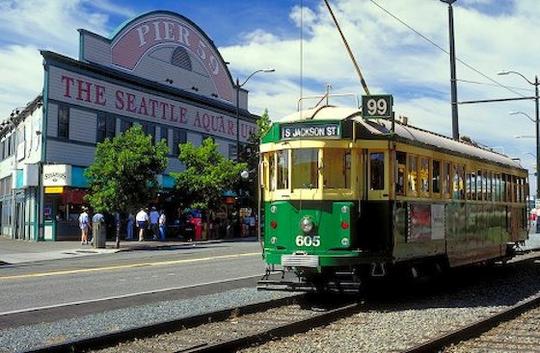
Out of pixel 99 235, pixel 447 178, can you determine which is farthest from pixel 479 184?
pixel 99 235

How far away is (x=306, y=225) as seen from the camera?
37.4 feet

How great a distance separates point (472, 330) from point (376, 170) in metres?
3.31

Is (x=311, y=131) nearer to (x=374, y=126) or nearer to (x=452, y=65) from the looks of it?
→ (x=374, y=126)

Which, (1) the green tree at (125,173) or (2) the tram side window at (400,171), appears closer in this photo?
(2) the tram side window at (400,171)

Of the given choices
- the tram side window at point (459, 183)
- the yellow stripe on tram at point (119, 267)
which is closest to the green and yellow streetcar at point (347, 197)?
the tram side window at point (459, 183)

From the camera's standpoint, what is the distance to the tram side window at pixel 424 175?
41.2 ft

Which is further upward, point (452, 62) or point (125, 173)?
point (452, 62)

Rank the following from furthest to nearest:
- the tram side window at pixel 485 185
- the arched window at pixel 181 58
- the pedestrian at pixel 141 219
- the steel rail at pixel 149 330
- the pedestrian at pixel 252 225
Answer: the pedestrian at pixel 252 225, the arched window at pixel 181 58, the pedestrian at pixel 141 219, the tram side window at pixel 485 185, the steel rail at pixel 149 330

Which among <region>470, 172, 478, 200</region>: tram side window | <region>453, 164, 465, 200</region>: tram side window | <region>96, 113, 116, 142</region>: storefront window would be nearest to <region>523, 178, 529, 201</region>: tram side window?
<region>470, 172, 478, 200</region>: tram side window

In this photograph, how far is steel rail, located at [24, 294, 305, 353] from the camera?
7785mm

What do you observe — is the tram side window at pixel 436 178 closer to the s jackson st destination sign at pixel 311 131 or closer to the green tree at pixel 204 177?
the s jackson st destination sign at pixel 311 131

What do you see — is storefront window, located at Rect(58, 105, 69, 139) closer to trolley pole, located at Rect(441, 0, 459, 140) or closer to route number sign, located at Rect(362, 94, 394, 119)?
trolley pole, located at Rect(441, 0, 459, 140)

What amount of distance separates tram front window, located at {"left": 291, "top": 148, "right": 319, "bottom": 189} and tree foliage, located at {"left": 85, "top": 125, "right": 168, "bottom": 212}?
1933cm

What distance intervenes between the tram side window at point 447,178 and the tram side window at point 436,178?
24 cm
